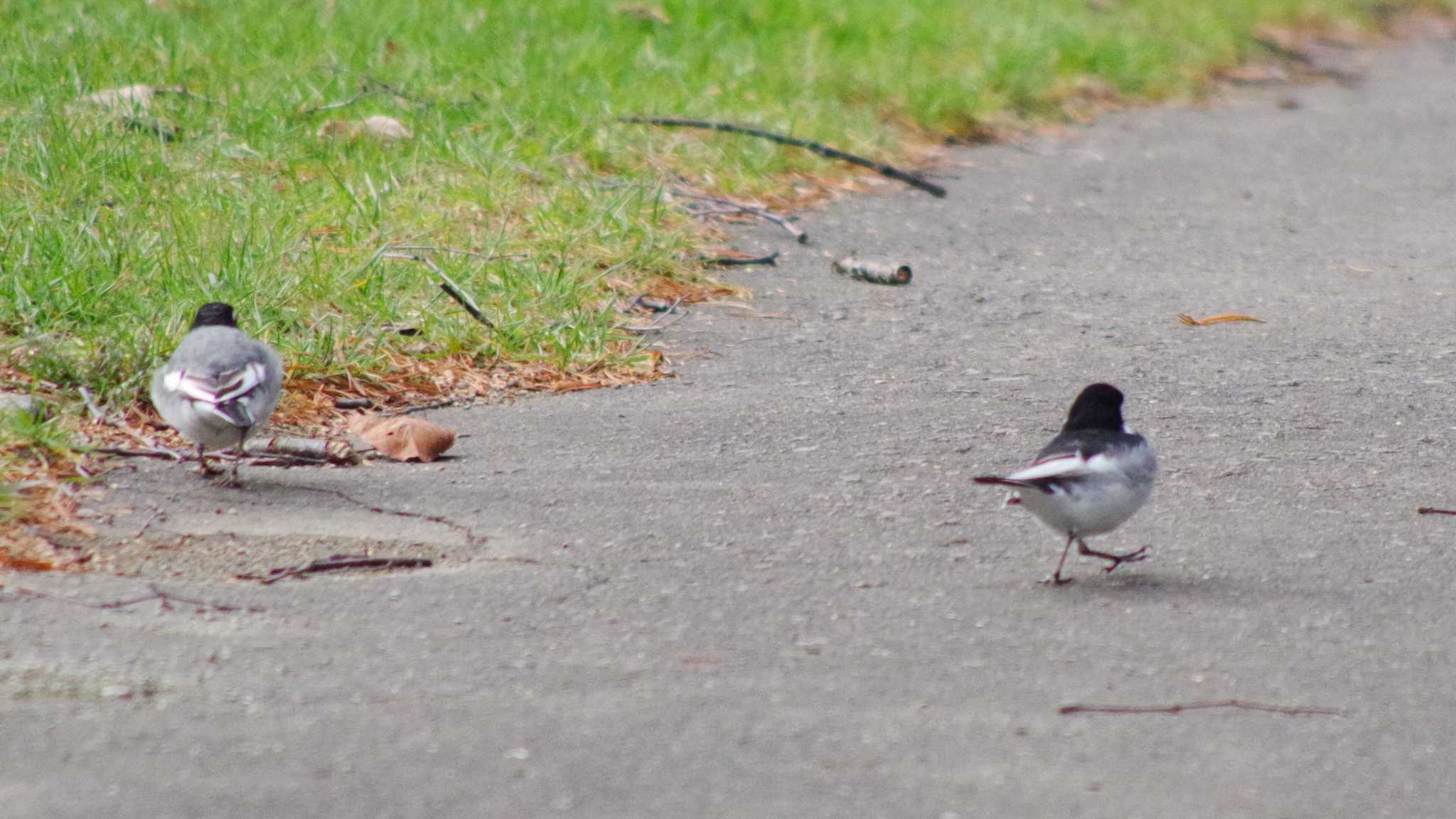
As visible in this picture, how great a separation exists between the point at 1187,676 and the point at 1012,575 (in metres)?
0.65

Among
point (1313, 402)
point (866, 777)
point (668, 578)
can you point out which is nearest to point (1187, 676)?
point (866, 777)

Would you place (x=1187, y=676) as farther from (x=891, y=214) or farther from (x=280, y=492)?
(x=891, y=214)

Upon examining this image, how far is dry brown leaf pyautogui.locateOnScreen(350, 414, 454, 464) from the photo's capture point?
4.34 meters

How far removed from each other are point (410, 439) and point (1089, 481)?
73.5 inches

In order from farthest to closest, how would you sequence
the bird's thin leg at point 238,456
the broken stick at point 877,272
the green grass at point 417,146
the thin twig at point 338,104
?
the thin twig at point 338,104 → the broken stick at point 877,272 → the green grass at point 417,146 → the bird's thin leg at point 238,456

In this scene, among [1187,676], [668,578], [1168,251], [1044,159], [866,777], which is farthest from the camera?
[1044,159]

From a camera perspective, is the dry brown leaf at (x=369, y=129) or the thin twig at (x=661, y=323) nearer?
the thin twig at (x=661, y=323)

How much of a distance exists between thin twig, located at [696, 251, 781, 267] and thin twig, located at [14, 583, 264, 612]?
11.1 feet

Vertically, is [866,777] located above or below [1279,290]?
above

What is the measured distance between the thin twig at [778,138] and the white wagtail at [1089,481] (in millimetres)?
4275

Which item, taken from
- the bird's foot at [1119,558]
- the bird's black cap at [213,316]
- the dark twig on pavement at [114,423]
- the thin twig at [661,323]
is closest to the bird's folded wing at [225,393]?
the bird's black cap at [213,316]

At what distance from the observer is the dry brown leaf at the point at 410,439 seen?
4.34 metres

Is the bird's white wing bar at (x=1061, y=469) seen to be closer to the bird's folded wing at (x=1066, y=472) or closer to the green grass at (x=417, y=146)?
the bird's folded wing at (x=1066, y=472)

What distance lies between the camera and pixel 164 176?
19.6ft
